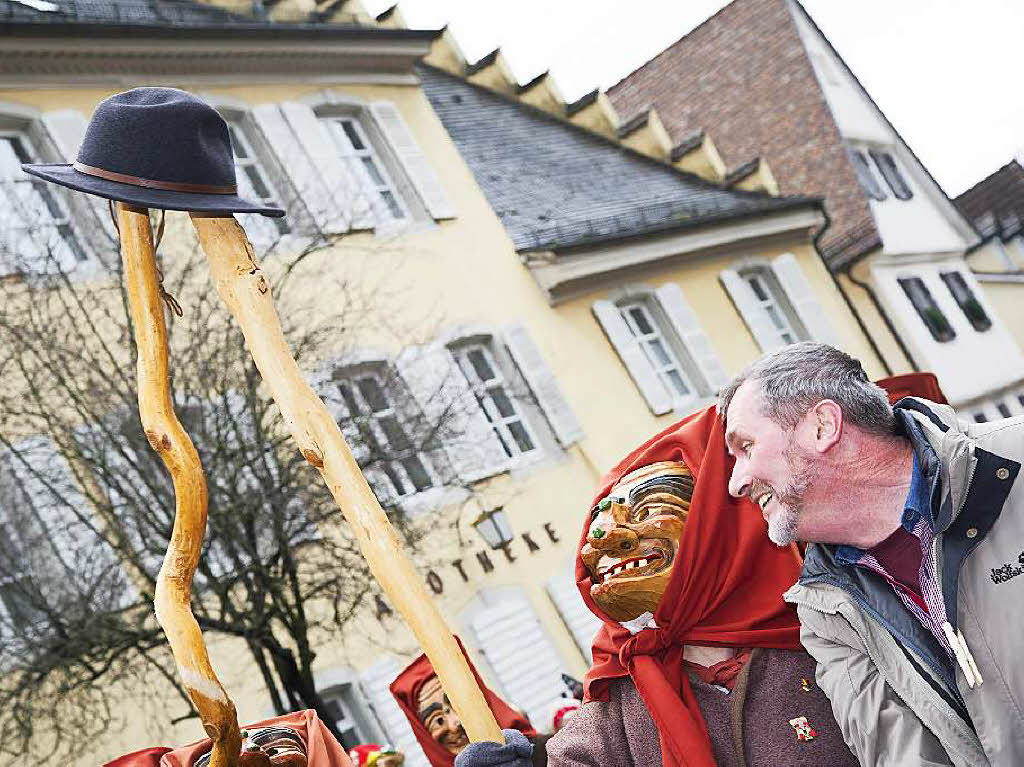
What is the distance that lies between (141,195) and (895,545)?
6.64 feet

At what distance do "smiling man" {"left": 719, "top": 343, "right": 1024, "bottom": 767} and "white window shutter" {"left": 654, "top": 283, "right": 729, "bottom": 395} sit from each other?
1391cm

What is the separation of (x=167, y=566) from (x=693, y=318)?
14681mm

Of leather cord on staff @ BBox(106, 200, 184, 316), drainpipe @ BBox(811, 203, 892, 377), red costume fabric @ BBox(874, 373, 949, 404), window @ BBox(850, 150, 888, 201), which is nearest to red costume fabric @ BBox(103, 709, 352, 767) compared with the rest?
leather cord on staff @ BBox(106, 200, 184, 316)

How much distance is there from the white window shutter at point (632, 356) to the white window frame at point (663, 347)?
30 cm

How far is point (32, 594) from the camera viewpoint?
9836 mm

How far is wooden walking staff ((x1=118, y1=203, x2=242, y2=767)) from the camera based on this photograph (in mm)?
3143

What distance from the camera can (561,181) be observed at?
18.6 metres

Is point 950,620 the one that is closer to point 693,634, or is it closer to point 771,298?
point 693,634

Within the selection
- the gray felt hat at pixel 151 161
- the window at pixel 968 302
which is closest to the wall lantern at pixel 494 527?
the gray felt hat at pixel 151 161

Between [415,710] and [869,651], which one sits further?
[415,710]

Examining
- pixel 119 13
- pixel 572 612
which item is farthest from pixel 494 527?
pixel 119 13

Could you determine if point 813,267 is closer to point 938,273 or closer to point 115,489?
point 938,273

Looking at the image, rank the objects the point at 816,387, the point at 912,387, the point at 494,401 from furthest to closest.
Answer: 1. the point at 494,401
2. the point at 912,387
3. the point at 816,387

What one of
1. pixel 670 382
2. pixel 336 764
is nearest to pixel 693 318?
pixel 670 382
